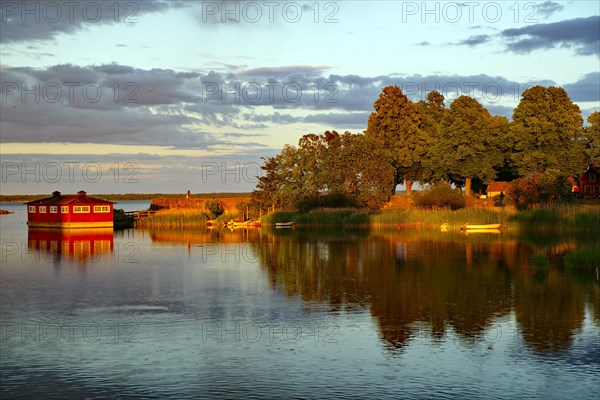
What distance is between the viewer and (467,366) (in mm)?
20438

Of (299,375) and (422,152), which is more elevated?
(422,152)

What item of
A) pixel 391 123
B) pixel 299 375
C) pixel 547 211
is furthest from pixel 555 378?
pixel 391 123

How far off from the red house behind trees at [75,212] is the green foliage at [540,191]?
50.1 m

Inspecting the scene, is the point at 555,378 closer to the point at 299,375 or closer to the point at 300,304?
the point at 299,375

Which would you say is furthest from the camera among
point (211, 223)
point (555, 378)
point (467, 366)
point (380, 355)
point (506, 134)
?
point (506, 134)

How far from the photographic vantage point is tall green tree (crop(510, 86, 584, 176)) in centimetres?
10081

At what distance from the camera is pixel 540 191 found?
80625 millimetres

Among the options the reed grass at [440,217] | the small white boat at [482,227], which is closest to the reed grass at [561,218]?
the small white boat at [482,227]

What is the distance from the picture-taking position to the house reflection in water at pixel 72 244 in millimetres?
54875

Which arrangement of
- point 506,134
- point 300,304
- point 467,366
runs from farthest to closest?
point 506,134 → point 300,304 → point 467,366

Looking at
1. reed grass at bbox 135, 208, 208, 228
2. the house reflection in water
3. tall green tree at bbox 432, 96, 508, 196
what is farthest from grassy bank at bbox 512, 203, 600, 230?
reed grass at bbox 135, 208, 208, 228

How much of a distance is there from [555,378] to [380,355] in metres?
5.06

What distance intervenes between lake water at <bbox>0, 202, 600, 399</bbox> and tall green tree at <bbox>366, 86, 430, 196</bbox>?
59.0m

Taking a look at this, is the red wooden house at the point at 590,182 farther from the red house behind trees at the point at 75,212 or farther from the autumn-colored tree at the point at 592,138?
the red house behind trees at the point at 75,212
